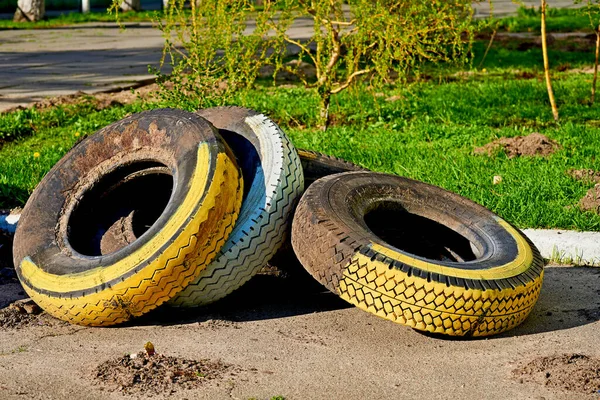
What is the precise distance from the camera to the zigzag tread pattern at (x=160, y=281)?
174 inches

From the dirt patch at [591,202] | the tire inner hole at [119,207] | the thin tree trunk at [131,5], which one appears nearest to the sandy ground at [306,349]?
the tire inner hole at [119,207]

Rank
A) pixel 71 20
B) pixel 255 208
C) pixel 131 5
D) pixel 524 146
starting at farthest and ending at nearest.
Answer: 1. pixel 131 5
2. pixel 71 20
3. pixel 524 146
4. pixel 255 208

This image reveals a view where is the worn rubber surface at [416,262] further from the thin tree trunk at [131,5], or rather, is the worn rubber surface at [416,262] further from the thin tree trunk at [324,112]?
the thin tree trunk at [131,5]

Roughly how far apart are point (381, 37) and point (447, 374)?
505 cm

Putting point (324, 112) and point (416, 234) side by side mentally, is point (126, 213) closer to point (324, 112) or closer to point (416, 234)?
point (416, 234)

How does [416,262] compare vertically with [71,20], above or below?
above

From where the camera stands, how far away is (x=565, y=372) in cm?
398

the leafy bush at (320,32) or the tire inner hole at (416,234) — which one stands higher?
the leafy bush at (320,32)

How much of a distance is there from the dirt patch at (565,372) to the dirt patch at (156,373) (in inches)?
52.6

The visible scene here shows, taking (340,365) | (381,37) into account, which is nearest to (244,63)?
(381,37)

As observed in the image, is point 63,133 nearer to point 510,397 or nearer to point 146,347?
point 146,347

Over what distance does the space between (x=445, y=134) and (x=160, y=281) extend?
4832mm

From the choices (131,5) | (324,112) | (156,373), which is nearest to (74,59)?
(324,112)

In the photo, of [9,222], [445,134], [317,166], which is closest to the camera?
[317,166]
